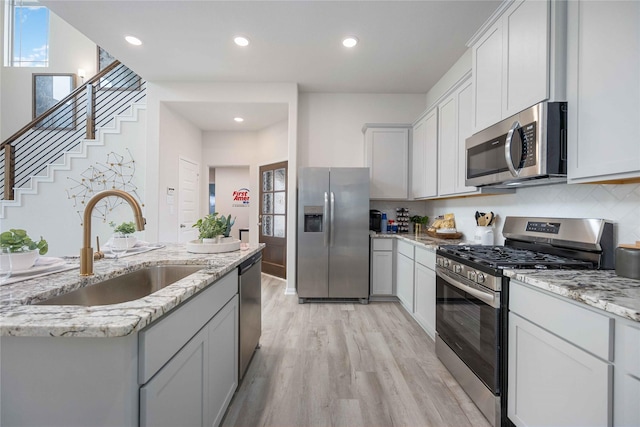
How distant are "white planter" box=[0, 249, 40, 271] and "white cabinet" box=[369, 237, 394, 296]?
10.2ft

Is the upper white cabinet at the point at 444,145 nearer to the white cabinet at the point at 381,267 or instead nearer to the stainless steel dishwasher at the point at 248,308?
the white cabinet at the point at 381,267

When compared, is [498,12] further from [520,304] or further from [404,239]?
[404,239]

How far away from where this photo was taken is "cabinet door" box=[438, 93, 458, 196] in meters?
2.67

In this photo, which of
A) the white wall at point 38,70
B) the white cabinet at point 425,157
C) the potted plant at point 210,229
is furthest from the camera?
the white wall at point 38,70

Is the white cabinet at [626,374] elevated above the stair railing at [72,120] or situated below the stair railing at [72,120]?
below

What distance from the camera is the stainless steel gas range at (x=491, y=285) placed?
1.43 m

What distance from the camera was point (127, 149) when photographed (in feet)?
13.2

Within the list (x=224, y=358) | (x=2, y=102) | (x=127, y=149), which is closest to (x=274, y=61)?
(x=127, y=149)

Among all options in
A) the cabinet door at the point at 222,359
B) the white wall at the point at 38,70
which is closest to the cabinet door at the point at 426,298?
the cabinet door at the point at 222,359

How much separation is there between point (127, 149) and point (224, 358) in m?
3.91

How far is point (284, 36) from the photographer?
2766 millimetres

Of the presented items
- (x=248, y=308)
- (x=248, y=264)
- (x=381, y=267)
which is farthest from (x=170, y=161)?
(x=381, y=267)

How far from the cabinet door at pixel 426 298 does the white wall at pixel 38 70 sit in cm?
729

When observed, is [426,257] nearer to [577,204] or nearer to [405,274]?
[405,274]
